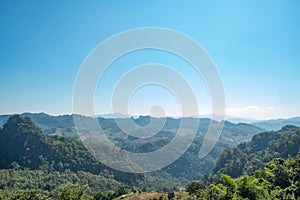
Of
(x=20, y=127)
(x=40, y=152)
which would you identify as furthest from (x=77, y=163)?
(x=20, y=127)

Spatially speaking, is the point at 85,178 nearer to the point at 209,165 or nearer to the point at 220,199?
the point at 220,199

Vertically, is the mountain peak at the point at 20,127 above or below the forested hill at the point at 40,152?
above

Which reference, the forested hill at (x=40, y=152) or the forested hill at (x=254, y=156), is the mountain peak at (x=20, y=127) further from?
the forested hill at (x=254, y=156)

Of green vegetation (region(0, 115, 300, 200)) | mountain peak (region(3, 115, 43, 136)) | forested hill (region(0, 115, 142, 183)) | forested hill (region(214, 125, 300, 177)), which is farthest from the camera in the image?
mountain peak (region(3, 115, 43, 136))

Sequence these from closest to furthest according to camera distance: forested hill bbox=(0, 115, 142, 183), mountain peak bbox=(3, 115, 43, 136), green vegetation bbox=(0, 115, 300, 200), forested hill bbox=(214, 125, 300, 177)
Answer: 1. green vegetation bbox=(0, 115, 300, 200)
2. forested hill bbox=(214, 125, 300, 177)
3. forested hill bbox=(0, 115, 142, 183)
4. mountain peak bbox=(3, 115, 43, 136)

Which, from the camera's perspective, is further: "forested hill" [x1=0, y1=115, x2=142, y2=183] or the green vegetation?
"forested hill" [x1=0, y1=115, x2=142, y2=183]

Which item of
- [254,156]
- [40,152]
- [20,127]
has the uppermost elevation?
[20,127]

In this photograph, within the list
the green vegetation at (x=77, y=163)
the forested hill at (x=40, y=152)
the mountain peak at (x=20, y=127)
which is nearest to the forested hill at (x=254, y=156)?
the green vegetation at (x=77, y=163)

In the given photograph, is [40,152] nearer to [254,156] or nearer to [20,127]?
[20,127]

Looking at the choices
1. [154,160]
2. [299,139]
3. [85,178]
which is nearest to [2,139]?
[85,178]

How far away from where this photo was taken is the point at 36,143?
84.4m

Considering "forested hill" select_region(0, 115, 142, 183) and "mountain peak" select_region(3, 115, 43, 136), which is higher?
"mountain peak" select_region(3, 115, 43, 136)

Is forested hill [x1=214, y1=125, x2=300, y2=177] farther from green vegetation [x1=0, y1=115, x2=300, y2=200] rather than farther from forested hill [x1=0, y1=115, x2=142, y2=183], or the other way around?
forested hill [x1=0, y1=115, x2=142, y2=183]

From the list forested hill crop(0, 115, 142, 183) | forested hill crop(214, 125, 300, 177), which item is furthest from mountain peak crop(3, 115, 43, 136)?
forested hill crop(214, 125, 300, 177)
